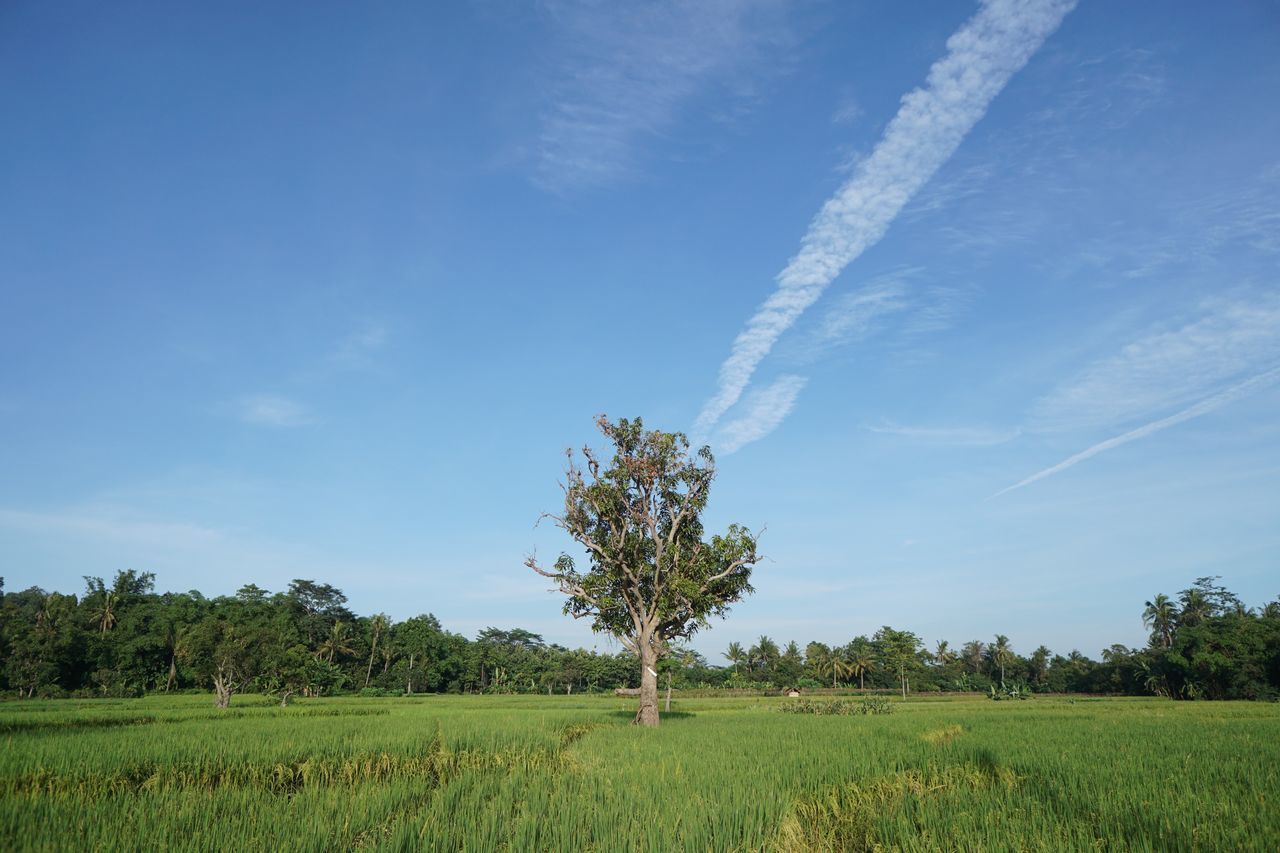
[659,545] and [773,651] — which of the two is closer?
[659,545]

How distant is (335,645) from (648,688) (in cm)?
6427

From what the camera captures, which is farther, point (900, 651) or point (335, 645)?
point (900, 651)

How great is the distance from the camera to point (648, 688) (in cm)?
2300

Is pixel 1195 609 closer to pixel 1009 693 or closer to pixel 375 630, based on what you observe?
pixel 1009 693

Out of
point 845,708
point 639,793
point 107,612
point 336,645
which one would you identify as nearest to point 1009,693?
point 845,708

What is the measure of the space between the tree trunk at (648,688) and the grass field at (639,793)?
7.32m

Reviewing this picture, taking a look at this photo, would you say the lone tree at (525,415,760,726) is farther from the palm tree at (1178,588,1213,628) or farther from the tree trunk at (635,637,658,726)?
the palm tree at (1178,588,1213,628)

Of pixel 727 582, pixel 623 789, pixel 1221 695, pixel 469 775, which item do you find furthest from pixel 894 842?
pixel 1221 695

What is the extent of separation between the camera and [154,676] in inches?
2399

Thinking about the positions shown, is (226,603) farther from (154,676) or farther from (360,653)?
(360,653)

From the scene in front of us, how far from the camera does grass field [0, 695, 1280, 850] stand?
5832 mm

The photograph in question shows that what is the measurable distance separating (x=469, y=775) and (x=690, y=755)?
4.10m

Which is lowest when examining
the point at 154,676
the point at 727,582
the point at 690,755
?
the point at 154,676

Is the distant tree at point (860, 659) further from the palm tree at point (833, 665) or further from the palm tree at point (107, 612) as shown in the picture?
the palm tree at point (107, 612)
